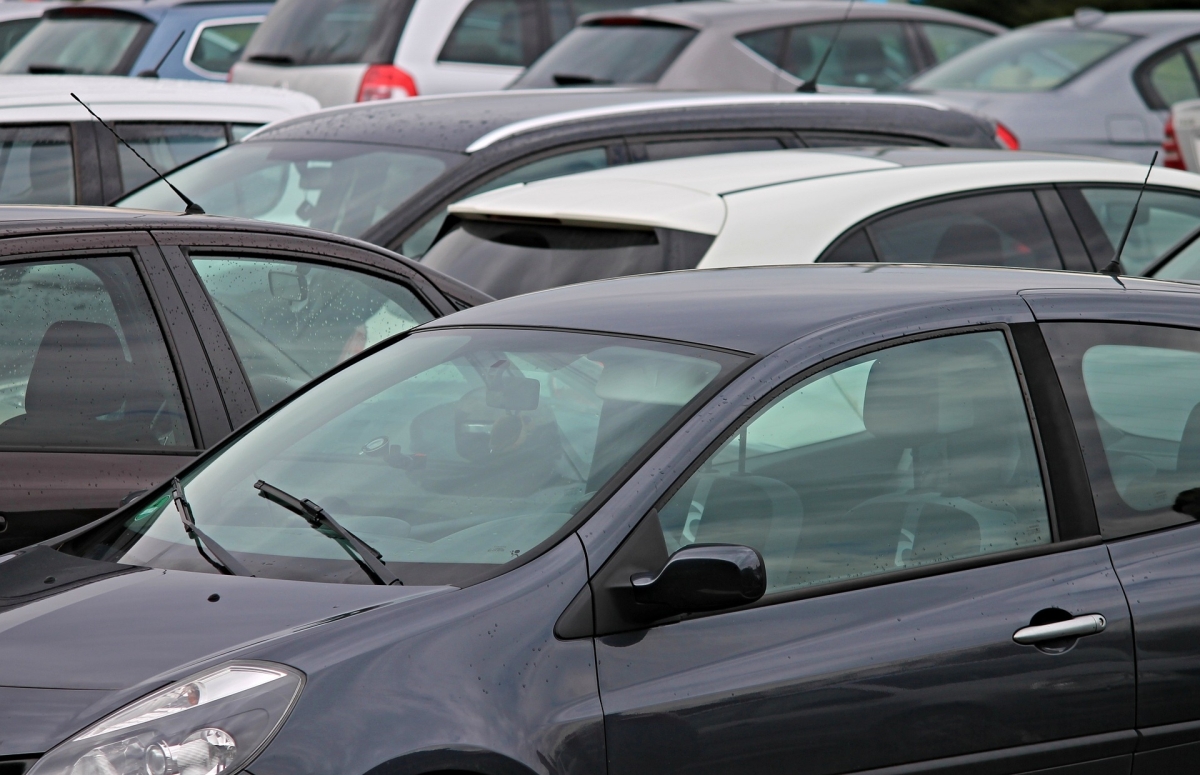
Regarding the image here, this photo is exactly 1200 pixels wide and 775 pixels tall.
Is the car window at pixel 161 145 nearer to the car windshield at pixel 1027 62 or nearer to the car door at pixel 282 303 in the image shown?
the car door at pixel 282 303

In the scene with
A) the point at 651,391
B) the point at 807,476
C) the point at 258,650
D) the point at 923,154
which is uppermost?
the point at 923,154

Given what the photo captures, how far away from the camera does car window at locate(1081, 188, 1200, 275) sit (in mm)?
6195

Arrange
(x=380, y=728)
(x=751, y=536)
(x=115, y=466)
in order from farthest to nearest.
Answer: (x=115, y=466) → (x=751, y=536) → (x=380, y=728)

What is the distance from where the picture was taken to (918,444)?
10.4 feet

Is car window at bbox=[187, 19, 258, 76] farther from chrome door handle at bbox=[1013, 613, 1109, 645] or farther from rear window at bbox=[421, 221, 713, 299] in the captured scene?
chrome door handle at bbox=[1013, 613, 1109, 645]

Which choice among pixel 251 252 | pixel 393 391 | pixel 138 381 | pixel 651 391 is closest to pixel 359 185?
pixel 251 252

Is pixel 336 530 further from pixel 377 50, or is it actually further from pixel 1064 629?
pixel 377 50

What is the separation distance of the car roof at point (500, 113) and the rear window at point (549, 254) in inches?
31.3

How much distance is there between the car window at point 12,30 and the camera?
13.9 metres

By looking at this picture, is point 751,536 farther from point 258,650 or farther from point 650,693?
point 258,650

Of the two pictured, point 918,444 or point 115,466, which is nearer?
point 918,444

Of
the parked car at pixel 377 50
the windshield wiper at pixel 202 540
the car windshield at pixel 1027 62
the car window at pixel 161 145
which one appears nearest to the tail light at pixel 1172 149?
the car windshield at pixel 1027 62

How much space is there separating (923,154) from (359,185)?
92.8 inches

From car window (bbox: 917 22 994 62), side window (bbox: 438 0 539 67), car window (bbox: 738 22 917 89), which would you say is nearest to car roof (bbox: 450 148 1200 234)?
car window (bbox: 738 22 917 89)
